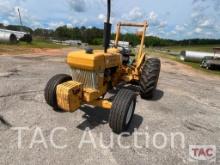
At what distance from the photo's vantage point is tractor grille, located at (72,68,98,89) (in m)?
4.68

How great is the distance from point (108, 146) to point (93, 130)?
2.05 feet

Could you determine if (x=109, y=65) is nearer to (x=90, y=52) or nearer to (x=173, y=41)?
(x=90, y=52)

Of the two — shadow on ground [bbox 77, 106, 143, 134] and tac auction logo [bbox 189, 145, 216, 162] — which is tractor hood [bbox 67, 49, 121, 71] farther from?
tac auction logo [bbox 189, 145, 216, 162]

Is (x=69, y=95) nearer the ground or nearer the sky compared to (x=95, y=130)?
nearer the sky

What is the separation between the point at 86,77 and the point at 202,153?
2.60 metres

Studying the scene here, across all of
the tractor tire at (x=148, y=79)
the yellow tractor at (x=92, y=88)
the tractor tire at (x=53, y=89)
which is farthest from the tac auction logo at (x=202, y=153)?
the tractor tire at (x=53, y=89)

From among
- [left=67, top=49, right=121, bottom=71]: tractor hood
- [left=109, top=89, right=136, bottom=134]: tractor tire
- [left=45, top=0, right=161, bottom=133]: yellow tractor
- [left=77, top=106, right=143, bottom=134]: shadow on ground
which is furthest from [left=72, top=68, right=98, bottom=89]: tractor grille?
[left=77, top=106, right=143, bottom=134]: shadow on ground

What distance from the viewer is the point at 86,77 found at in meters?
4.74

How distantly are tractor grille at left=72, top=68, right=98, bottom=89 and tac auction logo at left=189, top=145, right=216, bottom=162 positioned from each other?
2202mm

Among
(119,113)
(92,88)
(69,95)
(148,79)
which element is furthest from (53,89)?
(148,79)

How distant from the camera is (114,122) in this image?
4285 mm

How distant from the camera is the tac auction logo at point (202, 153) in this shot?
3986mm

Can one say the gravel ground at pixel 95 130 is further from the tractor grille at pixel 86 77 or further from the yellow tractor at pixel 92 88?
the tractor grille at pixel 86 77

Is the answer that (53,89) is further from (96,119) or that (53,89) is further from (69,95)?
(96,119)
